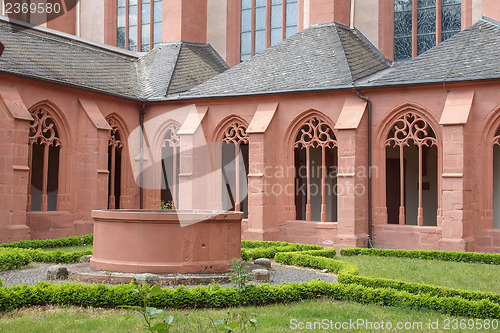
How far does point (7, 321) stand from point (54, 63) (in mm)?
12655

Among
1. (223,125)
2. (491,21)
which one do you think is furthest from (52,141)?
(491,21)

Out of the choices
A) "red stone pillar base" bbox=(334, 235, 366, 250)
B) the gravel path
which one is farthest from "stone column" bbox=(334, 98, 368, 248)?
the gravel path

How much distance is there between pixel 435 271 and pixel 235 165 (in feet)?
42.1

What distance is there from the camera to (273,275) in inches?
444

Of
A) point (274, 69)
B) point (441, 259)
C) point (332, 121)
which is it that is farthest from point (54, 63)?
point (441, 259)

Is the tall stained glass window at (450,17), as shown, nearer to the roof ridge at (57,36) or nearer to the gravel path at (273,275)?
the roof ridge at (57,36)

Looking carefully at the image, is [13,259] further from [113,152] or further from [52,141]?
[113,152]

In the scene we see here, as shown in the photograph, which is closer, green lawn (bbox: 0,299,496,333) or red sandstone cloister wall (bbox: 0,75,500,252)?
green lawn (bbox: 0,299,496,333)

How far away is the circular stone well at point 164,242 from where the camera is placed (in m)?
9.95

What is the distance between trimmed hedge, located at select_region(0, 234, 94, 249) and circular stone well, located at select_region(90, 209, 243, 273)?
508cm

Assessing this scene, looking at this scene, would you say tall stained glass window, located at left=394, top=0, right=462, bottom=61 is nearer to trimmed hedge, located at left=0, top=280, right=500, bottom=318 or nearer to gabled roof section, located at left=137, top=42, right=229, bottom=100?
gabled roof section, located at left=137, top=42, right=229, bottom=100

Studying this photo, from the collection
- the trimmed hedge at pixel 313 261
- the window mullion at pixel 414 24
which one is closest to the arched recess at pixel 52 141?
the trimmed hedge at pixel 313 261

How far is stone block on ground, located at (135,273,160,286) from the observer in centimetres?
934

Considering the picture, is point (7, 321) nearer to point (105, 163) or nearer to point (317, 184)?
point (105, 163)
